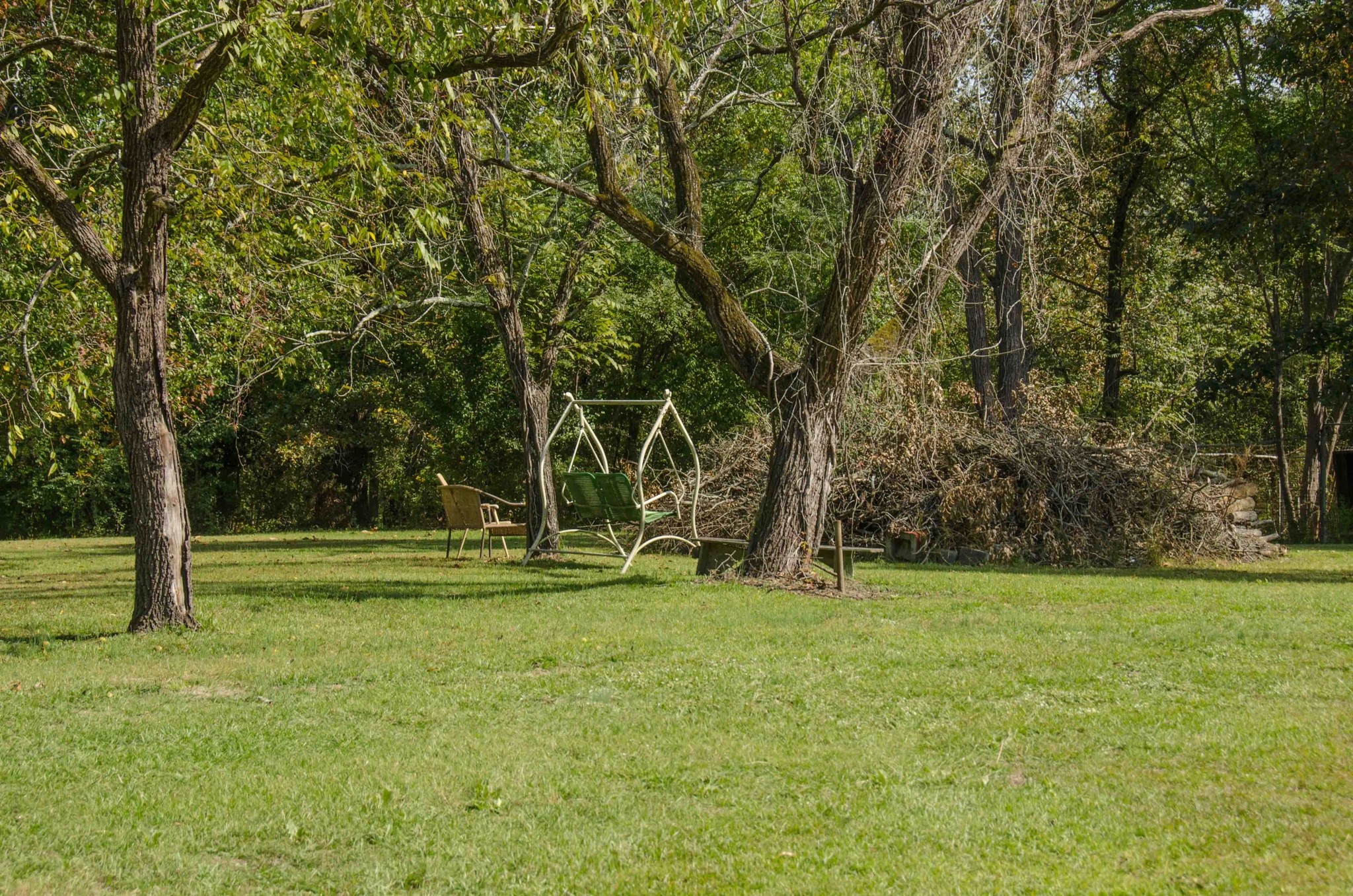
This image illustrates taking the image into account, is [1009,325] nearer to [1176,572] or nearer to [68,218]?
[1176,572]

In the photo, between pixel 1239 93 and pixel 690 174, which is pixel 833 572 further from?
pixel 1239 93

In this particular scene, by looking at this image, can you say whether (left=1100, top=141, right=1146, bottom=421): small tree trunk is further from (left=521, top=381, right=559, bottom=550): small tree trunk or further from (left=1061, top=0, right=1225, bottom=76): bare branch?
(left=521, top=381, right=559, bottom=550): small tree trunk

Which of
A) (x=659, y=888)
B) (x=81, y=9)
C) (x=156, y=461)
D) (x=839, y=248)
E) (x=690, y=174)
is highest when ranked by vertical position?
(x=81, y=9)

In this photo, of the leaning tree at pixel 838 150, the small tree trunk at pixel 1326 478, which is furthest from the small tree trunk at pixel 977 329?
the leaning tree at pixel 838 150

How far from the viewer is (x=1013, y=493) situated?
575 inches

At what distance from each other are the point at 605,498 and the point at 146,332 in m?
4.38

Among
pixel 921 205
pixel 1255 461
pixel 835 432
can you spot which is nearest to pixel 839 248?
pixel 921 205

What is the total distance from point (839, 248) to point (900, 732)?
5.85 meters

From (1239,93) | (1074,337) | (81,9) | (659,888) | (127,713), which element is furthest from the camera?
(1074,337)

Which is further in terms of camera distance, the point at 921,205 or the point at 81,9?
the point at 81,9

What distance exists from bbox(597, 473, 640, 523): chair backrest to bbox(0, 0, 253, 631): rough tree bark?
380cm

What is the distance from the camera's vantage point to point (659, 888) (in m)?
3.51

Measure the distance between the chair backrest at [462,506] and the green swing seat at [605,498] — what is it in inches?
76.2

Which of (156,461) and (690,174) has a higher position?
(690,174)
